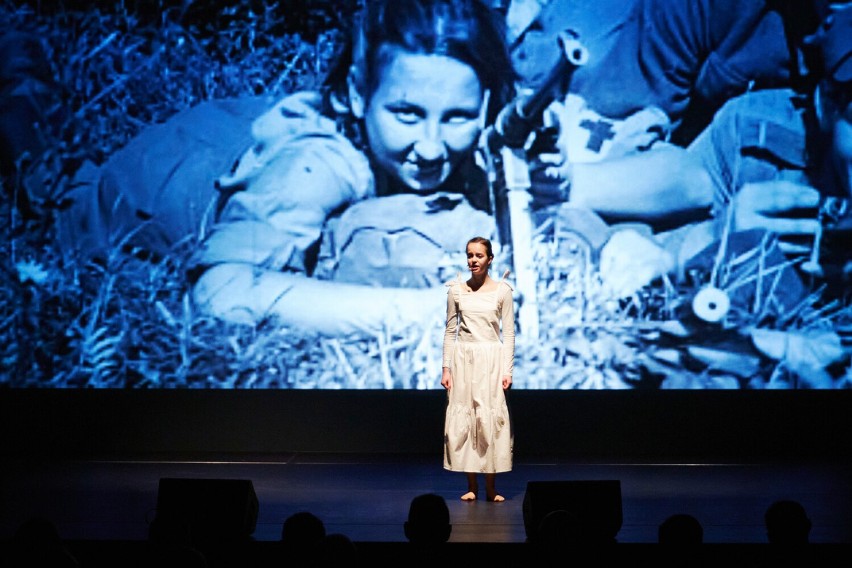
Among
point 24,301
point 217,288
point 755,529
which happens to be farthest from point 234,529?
point 24,301

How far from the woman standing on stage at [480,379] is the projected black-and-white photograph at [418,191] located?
1311mm

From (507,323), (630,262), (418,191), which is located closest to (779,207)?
(630,262)

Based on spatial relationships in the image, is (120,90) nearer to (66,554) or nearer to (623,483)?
(623,483)

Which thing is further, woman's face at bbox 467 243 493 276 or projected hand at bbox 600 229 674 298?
projected hand at bbox 600 229 674 298

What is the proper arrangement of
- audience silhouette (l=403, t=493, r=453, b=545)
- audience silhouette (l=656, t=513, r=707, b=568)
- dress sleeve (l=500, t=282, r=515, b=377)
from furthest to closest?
dress sleeve (l=500, t=282, r=515, b=377) → audience silhouette (l=403, t=493, r=453, b=545) → audience silhouette (l=656, t=513, r=707, b=568)

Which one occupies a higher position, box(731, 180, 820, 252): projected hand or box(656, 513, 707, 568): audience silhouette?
box(731, 180, 820, 252): projected hand

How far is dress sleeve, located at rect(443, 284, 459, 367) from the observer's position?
556cm

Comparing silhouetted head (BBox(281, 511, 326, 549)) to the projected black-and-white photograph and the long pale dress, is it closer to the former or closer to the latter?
the long pale dress

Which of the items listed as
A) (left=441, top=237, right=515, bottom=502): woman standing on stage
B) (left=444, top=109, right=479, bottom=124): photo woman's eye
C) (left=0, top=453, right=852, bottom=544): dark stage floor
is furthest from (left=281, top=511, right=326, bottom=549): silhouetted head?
(left=444, top=109, right=479, bottom=124): photo woman's eye

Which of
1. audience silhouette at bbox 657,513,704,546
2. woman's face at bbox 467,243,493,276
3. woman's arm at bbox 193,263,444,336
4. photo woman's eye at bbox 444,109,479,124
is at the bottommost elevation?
audience silhouette at bbox 657,513,704,546

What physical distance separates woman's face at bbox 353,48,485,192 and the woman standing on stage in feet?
5.46

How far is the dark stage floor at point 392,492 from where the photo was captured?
192 inches

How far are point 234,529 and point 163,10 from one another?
4.31 m

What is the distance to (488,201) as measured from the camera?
23.0 feet
